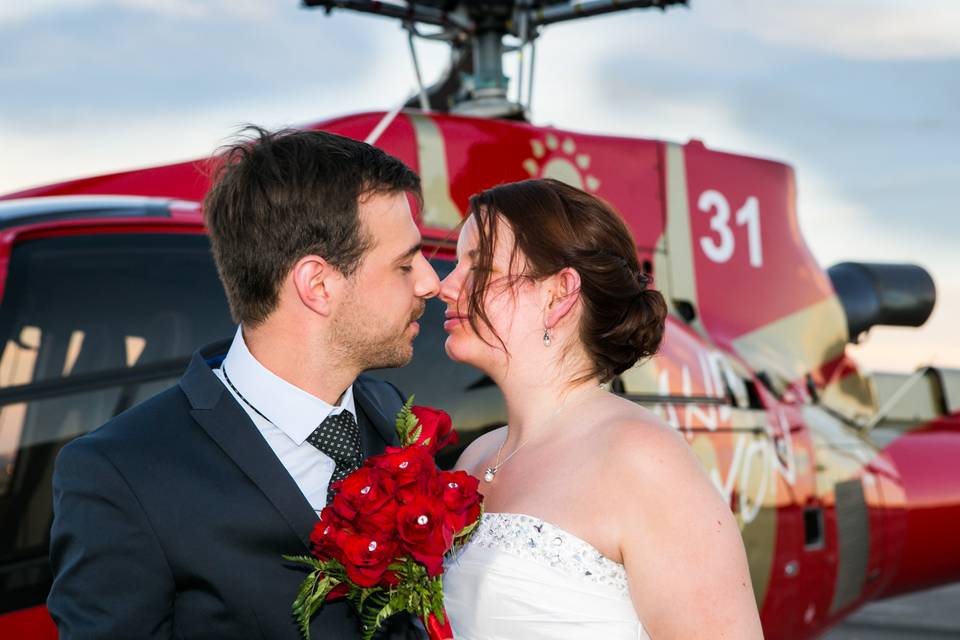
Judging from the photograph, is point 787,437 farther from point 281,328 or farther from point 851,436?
point 281,328

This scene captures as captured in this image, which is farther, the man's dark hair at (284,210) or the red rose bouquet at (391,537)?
the man's dark hair at (284,210)

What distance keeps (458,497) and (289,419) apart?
456 millimetres

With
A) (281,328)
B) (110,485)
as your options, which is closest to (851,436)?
(281,328)

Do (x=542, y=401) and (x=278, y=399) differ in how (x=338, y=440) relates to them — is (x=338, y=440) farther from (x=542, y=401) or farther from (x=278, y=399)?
(x=542, y=401)

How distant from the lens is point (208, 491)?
6.64 feet

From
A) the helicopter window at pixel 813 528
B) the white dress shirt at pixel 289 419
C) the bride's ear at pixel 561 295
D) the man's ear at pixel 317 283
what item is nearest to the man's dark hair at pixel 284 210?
the man's ear at pixel 317 283

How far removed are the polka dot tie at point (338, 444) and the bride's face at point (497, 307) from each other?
0.92 feet

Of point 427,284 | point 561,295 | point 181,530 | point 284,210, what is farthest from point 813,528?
point 181,530

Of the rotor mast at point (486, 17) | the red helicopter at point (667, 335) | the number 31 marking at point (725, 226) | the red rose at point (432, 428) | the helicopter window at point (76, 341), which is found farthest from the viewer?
the rotor mast at point (486, 17)

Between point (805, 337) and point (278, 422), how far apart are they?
419 cm

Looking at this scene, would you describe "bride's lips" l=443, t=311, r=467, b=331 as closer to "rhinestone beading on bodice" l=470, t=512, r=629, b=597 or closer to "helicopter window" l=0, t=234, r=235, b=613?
"rhinestone beading on bodice" l=470, t=512, r=629, b=597

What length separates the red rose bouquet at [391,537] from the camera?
6.06 ft

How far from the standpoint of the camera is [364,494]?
6.15ft

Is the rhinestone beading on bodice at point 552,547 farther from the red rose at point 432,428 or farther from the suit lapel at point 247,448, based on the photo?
the suit lapel at point 247,448
